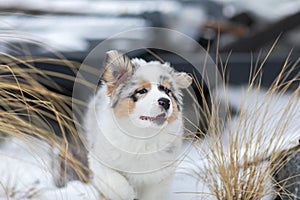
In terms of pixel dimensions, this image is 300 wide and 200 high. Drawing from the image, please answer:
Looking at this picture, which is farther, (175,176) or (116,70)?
(175,176)

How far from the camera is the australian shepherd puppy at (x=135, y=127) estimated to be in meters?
0.77

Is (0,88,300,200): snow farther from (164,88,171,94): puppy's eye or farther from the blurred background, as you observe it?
the blurred background

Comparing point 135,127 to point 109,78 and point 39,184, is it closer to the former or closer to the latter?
point 109,78

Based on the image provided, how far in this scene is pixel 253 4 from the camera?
3.91m

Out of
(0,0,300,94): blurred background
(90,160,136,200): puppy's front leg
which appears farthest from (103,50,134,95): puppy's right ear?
(0,0,300,94): blurred background

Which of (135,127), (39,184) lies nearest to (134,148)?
(135,127)

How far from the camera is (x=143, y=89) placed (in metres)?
0.77

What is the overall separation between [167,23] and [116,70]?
108 inches

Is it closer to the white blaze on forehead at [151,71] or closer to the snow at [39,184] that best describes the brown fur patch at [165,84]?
the white blaze on forehead at [151,71]

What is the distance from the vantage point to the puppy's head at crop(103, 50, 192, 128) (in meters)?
0.75

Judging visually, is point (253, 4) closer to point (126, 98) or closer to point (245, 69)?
point (245, 69)

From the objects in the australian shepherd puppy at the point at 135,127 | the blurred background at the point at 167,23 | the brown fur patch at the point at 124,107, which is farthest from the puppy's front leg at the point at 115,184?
the blurred background at the point at 167,23

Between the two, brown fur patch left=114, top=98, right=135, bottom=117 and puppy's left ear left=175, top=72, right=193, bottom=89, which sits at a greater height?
puppy's left ear left=175, top=72, right=193, bottom=89

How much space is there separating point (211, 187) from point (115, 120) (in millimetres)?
365
